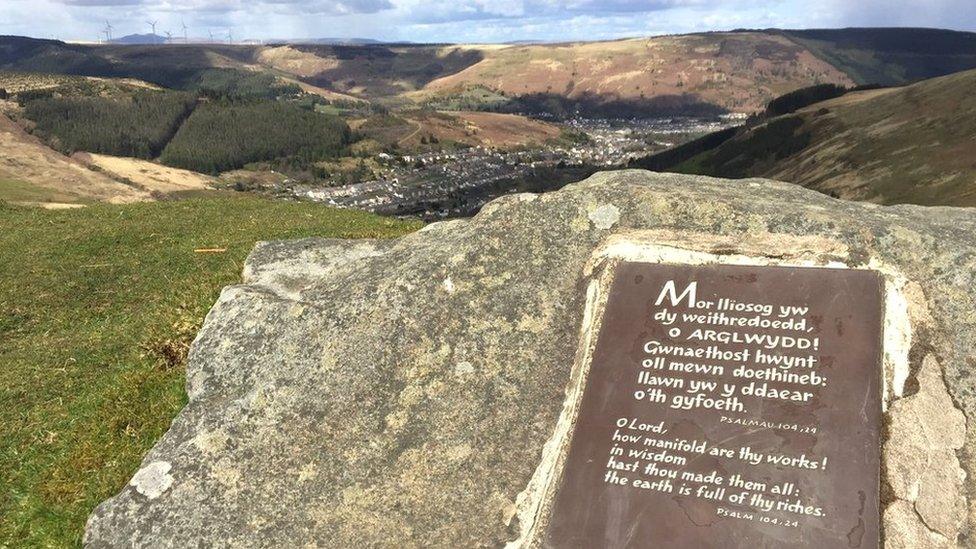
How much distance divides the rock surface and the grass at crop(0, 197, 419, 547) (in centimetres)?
192

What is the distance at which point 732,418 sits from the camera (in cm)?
698

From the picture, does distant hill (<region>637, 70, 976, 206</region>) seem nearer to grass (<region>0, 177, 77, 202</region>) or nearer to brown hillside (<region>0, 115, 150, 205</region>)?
grass (<region>0, 177, 77, 202</region>)

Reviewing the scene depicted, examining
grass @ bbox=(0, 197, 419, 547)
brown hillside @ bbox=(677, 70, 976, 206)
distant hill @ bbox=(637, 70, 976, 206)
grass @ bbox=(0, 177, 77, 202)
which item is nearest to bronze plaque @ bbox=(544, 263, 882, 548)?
grass @ bbox=(0, 197, 419, 547)

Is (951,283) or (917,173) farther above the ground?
(917,173)

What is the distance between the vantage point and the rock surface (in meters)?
7.30

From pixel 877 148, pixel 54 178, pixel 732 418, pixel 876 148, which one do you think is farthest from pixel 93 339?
pixel 54 178

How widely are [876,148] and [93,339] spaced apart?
122m

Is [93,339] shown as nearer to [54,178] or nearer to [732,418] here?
[732,418]

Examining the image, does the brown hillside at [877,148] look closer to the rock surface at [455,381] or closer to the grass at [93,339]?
the rock surface at [455,381]

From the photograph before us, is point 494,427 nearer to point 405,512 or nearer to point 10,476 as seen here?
point 405,512

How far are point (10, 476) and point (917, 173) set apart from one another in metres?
98.2

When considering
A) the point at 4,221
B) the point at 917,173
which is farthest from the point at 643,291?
the point at 917,173

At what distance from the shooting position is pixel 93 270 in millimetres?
21609

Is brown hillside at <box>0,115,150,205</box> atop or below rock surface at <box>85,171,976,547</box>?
atop
